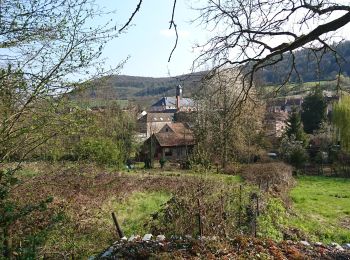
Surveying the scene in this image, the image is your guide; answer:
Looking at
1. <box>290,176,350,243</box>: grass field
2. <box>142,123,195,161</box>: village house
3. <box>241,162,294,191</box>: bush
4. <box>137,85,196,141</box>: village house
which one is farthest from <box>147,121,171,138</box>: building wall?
<box>290,176,350,243</box>: grass field

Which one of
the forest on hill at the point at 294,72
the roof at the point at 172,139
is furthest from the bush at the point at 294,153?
the forest on hill at the point at 294,72

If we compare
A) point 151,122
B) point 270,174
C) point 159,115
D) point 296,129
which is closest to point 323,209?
point 270,174

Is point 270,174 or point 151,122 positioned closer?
point 270,174

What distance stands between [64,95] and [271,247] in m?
4.15

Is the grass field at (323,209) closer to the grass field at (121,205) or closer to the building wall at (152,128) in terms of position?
the grass field at (121,205)

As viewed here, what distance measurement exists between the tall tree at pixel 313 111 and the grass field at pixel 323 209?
1622cm

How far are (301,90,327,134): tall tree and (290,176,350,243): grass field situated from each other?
53.2ft

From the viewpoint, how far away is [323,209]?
17391 mm

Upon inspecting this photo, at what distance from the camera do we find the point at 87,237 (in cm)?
988

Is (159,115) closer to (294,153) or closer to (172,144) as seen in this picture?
(172,144)

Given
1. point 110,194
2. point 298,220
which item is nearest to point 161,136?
point 110,194

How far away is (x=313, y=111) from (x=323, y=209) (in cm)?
2856

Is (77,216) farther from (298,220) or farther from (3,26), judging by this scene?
(298,220)

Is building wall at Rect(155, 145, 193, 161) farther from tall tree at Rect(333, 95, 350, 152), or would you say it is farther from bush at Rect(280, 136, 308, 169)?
tall tree at Rect(333, 95, 350, 152)
